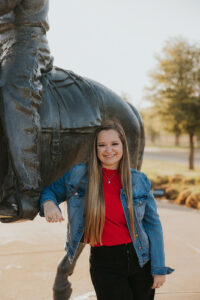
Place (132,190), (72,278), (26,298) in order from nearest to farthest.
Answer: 1. (132,190)
2. (26,298)
3. (72,278)

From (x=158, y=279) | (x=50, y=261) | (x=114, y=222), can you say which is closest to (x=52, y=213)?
(x=114, y=222)

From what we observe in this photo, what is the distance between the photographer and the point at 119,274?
201 cm

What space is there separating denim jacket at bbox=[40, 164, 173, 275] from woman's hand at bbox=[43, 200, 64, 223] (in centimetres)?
6

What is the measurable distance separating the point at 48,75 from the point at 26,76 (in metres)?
0.33

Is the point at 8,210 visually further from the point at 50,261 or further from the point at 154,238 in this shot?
the point at 50,261

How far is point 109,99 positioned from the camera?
3025 mm

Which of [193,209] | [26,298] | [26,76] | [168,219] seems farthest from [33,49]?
[193,209]

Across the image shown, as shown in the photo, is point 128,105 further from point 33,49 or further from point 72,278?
point 72,278

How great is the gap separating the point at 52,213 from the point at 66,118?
98 centimetres

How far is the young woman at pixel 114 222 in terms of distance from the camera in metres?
2.00

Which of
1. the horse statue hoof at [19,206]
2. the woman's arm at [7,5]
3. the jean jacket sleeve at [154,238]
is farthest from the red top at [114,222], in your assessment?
the woman's arm at [7,5]

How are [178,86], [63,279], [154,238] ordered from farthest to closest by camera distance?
[178,86] → [63,279] → [154,238]

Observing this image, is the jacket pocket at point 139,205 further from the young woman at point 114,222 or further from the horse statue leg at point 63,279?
the horse statue leg at point 63,279

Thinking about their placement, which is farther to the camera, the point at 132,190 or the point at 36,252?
the point at 36,252
